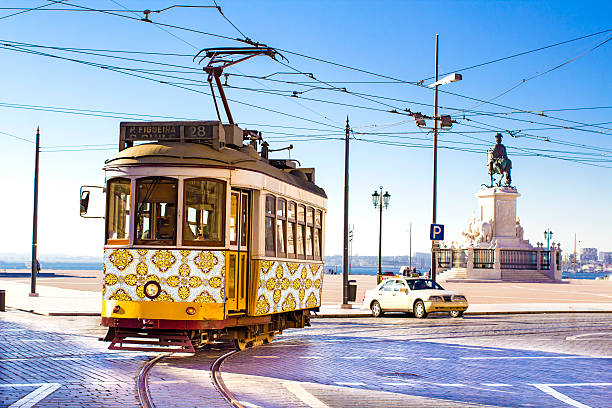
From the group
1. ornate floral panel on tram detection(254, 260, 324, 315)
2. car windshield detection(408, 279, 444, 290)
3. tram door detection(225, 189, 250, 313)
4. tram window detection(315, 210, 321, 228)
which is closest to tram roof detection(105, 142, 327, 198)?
tram door detection(225, 189, 250, 313)

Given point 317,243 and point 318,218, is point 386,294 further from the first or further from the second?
point 318,218

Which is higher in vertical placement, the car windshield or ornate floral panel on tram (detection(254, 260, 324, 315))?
ornate floral panel on tram (detection(254, 260, 324, 315))

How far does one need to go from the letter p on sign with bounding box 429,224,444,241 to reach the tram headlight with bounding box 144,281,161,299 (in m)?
17.4

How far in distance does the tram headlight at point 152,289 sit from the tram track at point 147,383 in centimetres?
105

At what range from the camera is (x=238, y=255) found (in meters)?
13.1

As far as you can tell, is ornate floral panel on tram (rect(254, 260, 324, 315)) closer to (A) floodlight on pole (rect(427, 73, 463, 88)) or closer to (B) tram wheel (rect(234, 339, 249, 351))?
(B) tram wheel (rect(234, 339, 249, 351))

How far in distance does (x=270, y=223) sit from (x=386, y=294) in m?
12.7

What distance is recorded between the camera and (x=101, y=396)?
9242mm

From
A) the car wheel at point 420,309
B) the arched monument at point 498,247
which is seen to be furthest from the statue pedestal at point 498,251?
the car wheel at point 420,309

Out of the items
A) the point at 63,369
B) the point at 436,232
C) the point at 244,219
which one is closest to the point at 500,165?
the point at 436,232

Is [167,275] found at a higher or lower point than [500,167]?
lower

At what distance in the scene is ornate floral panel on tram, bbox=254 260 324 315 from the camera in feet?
45.0

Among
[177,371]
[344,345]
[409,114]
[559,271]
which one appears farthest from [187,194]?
[559,271]

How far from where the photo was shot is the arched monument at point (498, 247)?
6694 centimetres
